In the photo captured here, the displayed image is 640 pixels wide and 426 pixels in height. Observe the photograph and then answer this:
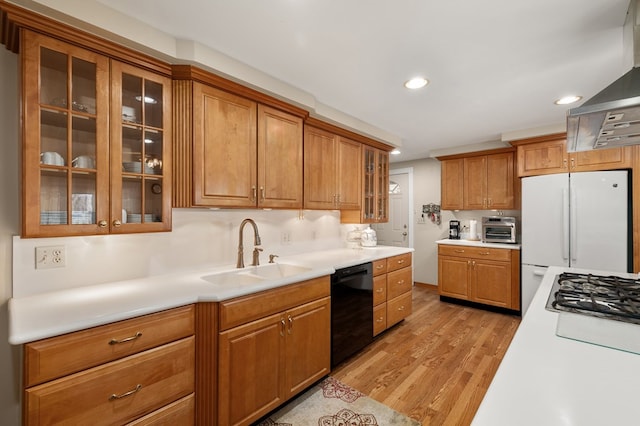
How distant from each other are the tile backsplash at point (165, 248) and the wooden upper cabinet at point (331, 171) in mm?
337

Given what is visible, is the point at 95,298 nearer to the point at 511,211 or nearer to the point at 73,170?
the point at 73,170

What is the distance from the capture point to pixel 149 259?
194 centimetres

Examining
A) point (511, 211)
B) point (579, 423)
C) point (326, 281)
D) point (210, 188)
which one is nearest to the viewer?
point (579, 423)

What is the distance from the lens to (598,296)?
1.45 metres

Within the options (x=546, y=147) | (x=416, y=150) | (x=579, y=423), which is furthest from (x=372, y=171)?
(x=579, y=423)

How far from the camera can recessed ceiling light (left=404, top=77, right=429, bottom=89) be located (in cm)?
220

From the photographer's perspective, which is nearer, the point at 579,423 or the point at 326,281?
the point at 579,423

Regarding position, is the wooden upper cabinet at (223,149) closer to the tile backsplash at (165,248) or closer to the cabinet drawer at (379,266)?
the tile backsplash at (165,248)

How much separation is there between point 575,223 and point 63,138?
4.64 m

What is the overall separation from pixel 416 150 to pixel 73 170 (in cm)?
432

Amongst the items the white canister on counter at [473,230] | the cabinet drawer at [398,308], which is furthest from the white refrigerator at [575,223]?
the cabinet drawer at [398,308]

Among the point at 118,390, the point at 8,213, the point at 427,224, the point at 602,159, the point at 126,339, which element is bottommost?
the point at 118,390

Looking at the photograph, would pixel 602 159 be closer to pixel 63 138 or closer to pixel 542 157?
pixel 542 157

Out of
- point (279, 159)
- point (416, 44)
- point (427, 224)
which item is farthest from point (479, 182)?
point (279, 159)
